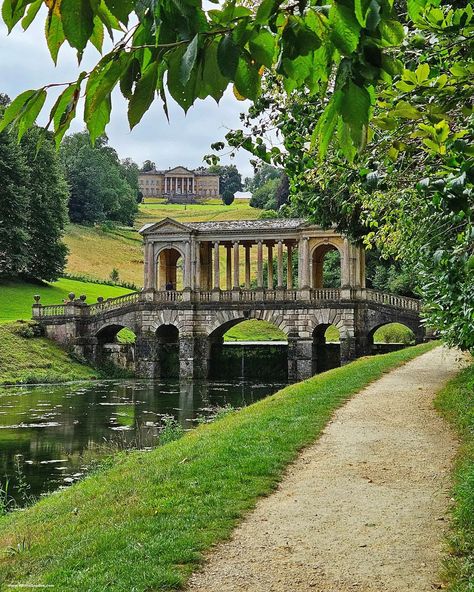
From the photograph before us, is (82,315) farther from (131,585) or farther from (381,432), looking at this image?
(131,585)

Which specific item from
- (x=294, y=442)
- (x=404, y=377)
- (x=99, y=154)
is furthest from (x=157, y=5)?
(x=99, y=154)

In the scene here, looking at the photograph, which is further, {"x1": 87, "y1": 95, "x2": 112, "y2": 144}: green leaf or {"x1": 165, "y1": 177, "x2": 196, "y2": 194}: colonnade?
{"x1": 165, "y1": 177, "x2": 196, "y2": 194}: colonnade

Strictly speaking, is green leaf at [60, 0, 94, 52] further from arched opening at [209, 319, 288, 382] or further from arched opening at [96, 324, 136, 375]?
arched opening at [96, 324, 136, 375]

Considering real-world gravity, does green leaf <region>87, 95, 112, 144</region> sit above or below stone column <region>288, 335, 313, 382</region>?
above

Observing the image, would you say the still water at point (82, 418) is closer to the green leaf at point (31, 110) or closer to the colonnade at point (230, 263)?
the colonnade at point (230, 263)

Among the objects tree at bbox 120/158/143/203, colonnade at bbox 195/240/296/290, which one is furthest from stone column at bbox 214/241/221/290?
tree at bbox 120/158/143/203

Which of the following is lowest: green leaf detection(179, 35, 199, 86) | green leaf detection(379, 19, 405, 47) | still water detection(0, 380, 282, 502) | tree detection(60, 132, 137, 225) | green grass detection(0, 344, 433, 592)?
still water detection(0, 380, 282, 502)

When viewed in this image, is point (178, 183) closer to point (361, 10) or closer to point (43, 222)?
point (43, 222)

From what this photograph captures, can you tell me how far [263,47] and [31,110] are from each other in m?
0.63

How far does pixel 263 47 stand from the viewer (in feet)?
6.11

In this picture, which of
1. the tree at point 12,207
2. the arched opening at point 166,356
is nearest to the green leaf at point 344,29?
the arched opening at point 166,356

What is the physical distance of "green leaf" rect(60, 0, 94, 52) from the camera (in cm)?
163

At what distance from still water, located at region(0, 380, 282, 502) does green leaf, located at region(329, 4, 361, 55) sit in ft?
35.9

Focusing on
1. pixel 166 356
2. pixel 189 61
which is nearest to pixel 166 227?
pixel 166 356
